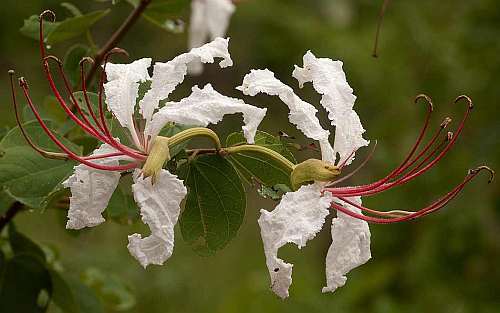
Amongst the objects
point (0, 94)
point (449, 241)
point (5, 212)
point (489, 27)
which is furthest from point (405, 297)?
point (0, 94)

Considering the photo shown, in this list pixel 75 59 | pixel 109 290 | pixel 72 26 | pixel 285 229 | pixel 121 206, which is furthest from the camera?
pixel 109 290

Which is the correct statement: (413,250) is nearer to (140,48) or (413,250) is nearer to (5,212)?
(5,212)

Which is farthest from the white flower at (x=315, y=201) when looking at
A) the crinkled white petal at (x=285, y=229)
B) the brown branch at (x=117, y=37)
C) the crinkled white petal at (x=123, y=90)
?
the brown branch at (x=117, y=37)

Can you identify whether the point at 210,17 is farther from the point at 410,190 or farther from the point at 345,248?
the point at 410,190

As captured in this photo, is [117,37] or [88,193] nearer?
[88,193]

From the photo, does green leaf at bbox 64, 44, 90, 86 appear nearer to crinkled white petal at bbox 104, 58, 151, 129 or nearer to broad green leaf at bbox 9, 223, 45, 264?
broad green leaf at bbox 9, 223, 45, 264

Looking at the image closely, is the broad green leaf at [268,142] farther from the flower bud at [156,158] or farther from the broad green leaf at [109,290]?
the broad green leaf at [109,290]

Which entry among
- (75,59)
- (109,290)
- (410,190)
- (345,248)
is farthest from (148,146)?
(410,190)
